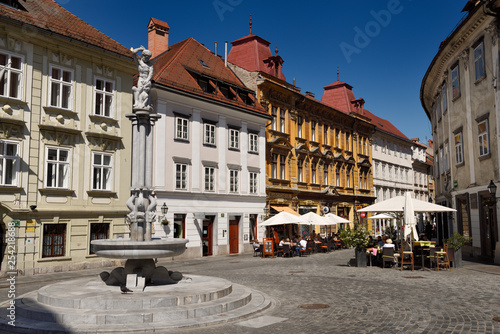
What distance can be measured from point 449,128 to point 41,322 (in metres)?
24.3

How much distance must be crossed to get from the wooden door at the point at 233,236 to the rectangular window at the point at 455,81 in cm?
1565

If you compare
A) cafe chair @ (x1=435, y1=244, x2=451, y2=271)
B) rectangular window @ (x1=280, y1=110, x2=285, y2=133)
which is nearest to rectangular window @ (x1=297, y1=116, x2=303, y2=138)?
rectangular window @ (x1=280, y1=110, x2=285, y2=133)

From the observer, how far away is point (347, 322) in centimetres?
878

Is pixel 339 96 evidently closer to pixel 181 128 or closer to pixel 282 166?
pixel 282 166

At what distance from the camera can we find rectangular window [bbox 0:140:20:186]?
A: 60.8 feet

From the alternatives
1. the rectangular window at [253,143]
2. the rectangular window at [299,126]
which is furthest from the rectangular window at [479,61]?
the rectangular window at [299,126]

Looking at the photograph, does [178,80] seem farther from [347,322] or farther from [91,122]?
[347,322]

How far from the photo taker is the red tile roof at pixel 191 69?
27594mm

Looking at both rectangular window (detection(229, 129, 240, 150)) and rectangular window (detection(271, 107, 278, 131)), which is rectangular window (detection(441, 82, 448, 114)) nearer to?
rectangular window (detection(271, 107, 278, 131))

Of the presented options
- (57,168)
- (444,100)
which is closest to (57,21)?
(57,168)

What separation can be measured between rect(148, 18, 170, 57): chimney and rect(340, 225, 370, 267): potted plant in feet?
73.9

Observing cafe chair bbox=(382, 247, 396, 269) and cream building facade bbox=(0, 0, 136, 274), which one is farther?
cream building facade bbox=(0, 0, 136, 274)

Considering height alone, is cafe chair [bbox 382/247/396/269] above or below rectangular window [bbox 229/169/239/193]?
below

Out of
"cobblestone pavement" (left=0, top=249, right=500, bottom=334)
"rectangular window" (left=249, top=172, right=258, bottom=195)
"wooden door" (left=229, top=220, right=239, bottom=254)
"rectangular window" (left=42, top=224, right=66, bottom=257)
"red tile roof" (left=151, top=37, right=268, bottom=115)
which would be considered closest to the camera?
"cobblestone pavement" (left=0, top=249, right=500, bottom=334)
